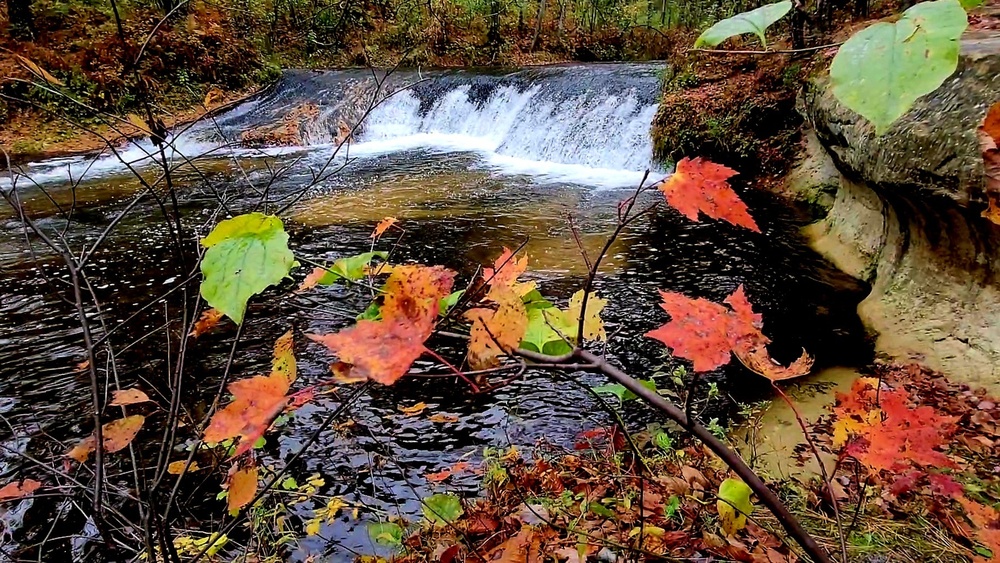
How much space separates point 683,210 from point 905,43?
43 centimetres

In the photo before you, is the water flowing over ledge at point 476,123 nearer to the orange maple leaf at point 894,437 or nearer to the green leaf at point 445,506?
the green leaf at point 445,506

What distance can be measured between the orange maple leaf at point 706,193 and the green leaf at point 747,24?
12.3 inches

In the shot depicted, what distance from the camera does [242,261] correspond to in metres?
0.80

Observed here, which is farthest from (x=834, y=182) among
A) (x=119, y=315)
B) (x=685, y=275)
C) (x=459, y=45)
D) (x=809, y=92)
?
(x=459, y=45)

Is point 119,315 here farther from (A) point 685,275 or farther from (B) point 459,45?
(B) point 459,45

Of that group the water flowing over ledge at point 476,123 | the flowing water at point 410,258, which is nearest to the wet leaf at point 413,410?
the flowing water at point 410,258

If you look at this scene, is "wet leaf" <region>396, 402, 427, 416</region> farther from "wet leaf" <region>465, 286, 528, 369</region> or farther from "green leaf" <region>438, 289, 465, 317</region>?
"wet leaf" <region>465, 286, 528, 369</region>

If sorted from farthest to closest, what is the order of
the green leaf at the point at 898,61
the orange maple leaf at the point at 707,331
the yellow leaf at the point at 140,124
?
the yellow leaf at the point at 140,124 < the orange maple leaf at the point at 707,331 < the green leaf at the point at 898,61

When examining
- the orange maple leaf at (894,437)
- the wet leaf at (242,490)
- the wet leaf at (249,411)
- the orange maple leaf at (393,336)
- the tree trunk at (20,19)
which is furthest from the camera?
the tree trunk at (20,19)

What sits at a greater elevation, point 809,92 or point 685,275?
point 809,92

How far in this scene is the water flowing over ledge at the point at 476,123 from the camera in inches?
391

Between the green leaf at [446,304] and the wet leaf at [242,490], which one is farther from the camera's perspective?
the wet leaf at [242,490]

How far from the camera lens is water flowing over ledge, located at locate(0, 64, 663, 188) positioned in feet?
32.6

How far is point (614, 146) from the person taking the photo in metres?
9.91
